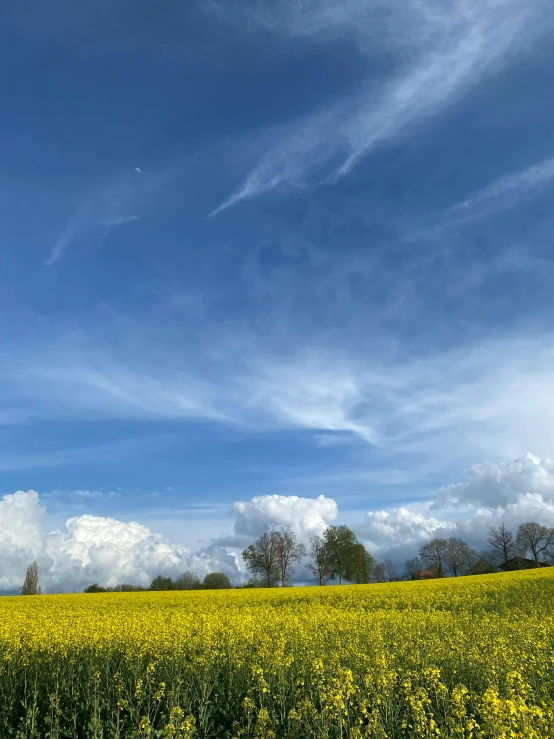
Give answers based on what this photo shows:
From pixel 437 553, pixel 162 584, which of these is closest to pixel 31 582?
pixel 162 584

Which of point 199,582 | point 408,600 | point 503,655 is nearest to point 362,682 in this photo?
point 503,655

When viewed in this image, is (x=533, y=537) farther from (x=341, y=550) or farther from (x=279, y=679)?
(x=279, y=679)

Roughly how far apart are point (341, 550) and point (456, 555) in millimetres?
20406

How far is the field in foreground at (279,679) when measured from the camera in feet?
20.7

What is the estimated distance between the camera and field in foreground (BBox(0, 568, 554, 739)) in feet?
20.7

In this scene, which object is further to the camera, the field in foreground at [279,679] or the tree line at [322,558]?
the tree line at [322,558]

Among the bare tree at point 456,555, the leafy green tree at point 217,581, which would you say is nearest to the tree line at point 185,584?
the leafy green tree at point 217,581

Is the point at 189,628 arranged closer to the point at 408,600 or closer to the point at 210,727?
the point at 210,727

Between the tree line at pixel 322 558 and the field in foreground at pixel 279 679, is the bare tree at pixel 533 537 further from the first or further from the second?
the field in foreground at pixel 279 679

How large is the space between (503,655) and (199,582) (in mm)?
68872

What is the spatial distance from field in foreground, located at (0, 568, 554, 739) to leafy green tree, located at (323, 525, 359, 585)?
64.7 m

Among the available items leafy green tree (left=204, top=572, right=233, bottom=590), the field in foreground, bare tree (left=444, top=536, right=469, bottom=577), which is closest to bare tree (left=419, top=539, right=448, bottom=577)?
bare tree (left=444, top=536, right=469, bottom=577)

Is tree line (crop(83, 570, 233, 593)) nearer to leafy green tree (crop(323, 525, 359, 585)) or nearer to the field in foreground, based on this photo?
leafy green tree (crop(323, 525, 359, 585))

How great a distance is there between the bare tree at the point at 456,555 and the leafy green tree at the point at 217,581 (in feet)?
120
